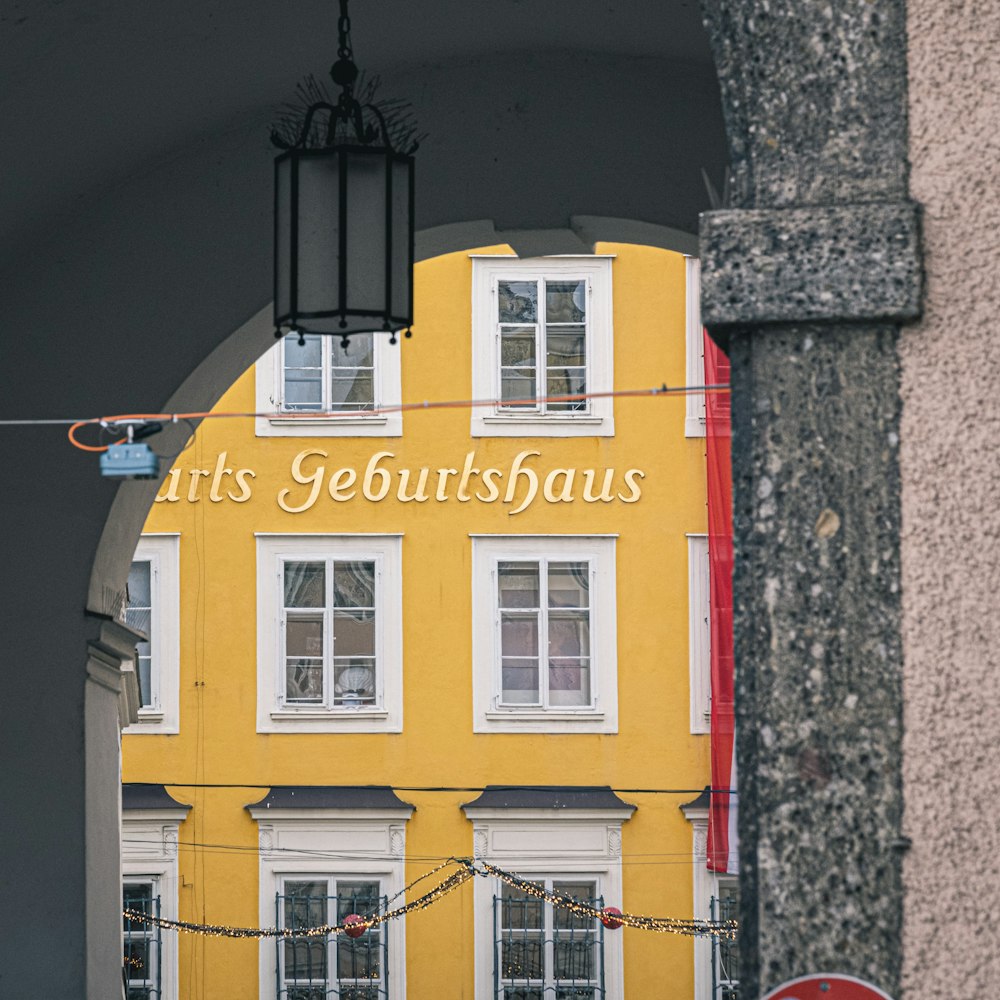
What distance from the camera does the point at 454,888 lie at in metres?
19.0

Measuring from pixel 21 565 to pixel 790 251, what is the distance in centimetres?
513

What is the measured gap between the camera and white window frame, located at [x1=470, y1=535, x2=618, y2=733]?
19562mm

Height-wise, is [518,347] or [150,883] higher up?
[518,347]

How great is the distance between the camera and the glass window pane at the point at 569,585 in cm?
1975

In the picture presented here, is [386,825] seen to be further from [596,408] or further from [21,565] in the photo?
[21,565]

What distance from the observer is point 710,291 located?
3.30 meters

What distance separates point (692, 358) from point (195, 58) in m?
13.2

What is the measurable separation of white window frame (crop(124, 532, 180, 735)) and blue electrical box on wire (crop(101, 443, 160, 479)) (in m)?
12.8

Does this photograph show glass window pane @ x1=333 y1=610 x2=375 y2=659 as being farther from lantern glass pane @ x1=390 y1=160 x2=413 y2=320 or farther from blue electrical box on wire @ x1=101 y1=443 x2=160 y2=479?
lantern glass pane @ x1=390 y1=160 x2=413 y2=320

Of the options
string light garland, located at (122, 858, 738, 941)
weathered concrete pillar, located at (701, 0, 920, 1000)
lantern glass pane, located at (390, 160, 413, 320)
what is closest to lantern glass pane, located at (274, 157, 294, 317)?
lantern glass pane, located at (390, 160, 413, 320)

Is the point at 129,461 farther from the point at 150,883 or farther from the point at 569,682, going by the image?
the point at 150,883

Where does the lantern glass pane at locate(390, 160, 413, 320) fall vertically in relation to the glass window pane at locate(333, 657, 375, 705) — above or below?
above

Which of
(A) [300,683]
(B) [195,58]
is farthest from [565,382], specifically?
(B) [195,58]

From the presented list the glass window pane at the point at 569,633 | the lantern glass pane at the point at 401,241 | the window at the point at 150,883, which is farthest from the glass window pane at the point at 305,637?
the lantern glass pane at the point at 401,241
